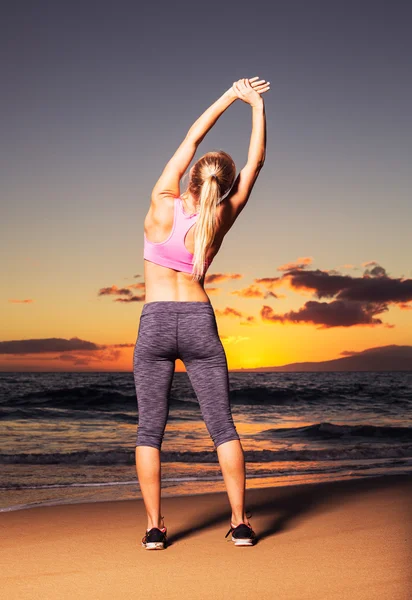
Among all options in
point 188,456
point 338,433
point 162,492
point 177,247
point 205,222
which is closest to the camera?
point 205,222

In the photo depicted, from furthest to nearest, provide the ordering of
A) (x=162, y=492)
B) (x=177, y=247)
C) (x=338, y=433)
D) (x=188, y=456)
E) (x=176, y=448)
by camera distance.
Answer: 1. (x=338, y=433)
2. (x=176, y=448)
3. (x=188, y=456)
4. (x=162, y=492)
5. (x=177, y=247)

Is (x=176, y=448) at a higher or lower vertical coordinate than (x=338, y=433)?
higher

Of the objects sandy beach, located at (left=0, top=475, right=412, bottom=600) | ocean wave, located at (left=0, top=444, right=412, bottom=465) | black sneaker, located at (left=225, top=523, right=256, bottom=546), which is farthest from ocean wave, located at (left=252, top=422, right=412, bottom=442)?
black sneaker, located at (left=225, top=523, right=256, bottom=546)

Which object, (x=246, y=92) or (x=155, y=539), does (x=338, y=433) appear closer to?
(x=155, y=539)

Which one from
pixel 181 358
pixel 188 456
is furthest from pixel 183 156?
pixel 188 456

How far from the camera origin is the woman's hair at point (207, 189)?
9.42ft

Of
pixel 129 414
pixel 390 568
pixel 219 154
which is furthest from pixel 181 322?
pixel 129 414

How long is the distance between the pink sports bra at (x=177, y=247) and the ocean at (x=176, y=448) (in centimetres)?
257

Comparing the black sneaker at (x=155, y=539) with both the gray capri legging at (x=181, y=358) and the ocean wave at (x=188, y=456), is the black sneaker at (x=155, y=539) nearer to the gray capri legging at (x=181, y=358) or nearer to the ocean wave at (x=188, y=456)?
the gray capri legging at (x=181, y=358)

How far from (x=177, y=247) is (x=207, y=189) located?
0.99ft

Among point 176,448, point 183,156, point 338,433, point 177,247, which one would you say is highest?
point 183,156

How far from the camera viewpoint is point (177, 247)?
9.75 feet

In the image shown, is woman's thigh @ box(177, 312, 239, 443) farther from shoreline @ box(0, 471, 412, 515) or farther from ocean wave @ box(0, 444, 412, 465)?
ocean wave @ box(0, 444, 412, 465)

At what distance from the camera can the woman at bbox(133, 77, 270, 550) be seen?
2961 millimetres
